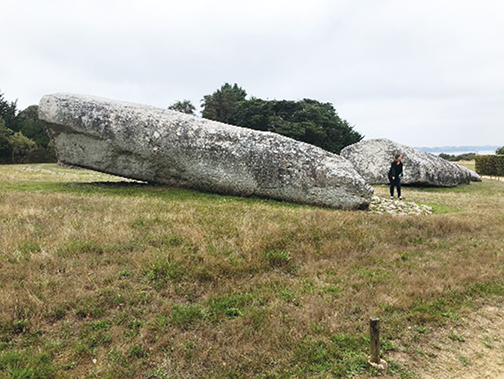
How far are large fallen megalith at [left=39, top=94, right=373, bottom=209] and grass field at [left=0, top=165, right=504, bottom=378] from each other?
327 centimetres

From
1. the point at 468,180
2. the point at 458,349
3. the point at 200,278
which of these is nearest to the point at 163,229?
the point at 200,278

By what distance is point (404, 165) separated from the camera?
74.7 ft

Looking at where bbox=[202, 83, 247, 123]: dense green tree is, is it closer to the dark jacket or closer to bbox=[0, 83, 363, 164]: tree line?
bbox=[0, 83, 363, 164]: tree line

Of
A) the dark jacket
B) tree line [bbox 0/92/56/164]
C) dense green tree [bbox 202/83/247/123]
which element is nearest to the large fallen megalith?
the dark jacket

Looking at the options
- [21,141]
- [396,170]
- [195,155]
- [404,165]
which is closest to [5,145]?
[21,141]

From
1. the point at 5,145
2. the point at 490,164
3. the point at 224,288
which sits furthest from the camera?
the point at 5,145

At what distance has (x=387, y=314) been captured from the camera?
632 cm

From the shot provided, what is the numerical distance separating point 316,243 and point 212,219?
280 centimetres

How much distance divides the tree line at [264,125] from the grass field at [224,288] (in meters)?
34.5

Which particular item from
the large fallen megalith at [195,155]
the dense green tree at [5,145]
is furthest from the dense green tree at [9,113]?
the large fallen megalith at [195,155]

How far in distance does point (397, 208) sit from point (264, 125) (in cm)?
3443

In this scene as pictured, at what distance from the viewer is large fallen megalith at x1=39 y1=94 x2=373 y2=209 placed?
583 inches

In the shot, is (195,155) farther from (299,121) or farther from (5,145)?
(5,145)

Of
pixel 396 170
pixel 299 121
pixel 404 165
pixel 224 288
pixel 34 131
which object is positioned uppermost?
pixel 299 121
